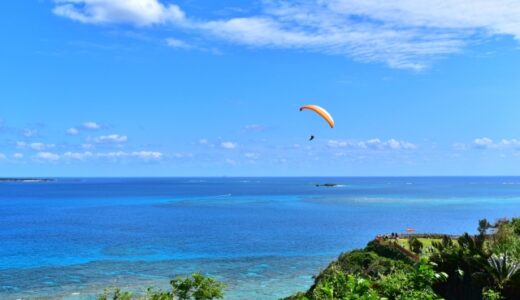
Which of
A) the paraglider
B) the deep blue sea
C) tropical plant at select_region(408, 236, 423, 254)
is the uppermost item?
the paraglider

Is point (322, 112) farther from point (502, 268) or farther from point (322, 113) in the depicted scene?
point (502, 268)

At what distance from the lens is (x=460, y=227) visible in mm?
94375

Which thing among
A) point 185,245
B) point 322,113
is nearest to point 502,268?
point 322,113

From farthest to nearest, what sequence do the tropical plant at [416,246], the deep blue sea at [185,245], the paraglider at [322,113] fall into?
the deep blue sea at [185,245] → the tropical plant at [416,246] → the paraglider at [322,113]

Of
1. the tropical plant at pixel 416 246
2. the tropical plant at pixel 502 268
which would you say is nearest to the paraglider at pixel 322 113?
the tropical plant at pixel 502 268

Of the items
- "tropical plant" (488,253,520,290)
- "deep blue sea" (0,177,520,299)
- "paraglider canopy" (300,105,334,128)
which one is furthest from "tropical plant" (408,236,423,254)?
"tropical plant" (488,253,520,290)

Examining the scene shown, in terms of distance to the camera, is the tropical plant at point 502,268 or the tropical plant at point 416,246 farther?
the tropical plant at point 416,246

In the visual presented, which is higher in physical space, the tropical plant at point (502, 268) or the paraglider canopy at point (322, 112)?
the paraglider canopy at point (322, 112)

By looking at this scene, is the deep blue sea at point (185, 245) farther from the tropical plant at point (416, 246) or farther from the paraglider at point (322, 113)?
the paraglider at point (322, 113)

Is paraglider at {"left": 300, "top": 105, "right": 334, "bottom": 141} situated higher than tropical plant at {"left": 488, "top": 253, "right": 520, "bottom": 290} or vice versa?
paraglider at {"left": 300, "top": 105, "right": 334, "bottom": 141}

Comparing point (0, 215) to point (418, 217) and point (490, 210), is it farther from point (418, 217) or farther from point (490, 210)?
point (490, 210)

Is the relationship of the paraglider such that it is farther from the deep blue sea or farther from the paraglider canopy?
the deep blue sea

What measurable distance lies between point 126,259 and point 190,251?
9.31 meters

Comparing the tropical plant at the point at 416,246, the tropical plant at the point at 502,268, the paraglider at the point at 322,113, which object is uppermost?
the paraglider at the point at 322,113
